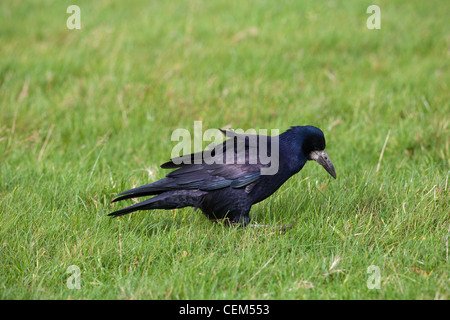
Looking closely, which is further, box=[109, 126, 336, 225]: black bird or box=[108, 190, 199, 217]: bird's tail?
box=[109, 126, 336, 225]: black bird

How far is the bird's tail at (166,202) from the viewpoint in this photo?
3891 millimetres

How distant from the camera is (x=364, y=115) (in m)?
6.13

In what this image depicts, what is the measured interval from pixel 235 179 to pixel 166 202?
52cm

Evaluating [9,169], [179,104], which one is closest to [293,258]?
[9,169]

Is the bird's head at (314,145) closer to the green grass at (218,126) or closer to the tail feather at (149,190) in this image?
the green grass at (218,126)

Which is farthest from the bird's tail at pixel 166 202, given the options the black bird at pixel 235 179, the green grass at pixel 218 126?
the green grass at pixel 218 126

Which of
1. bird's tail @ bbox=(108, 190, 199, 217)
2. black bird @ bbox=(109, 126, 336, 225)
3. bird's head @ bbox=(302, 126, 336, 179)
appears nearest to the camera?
bird's tail @ bbox=(108, 190, 199, 217)

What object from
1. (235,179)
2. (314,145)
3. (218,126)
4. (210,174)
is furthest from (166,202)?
(218,126)

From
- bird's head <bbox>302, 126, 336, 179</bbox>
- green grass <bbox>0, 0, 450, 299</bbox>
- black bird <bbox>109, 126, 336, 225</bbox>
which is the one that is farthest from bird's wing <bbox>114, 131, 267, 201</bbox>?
bird's head <bbox>302, 126, 336, 179</bbox>

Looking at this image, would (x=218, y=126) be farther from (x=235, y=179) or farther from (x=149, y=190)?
(x=149, y=190)

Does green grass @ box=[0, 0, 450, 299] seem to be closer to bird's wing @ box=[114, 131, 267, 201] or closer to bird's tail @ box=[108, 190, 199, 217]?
bird's tail @ box=[108, 190, 199, 217]

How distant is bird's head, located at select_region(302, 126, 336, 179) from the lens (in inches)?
163

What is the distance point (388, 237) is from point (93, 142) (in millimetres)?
3214

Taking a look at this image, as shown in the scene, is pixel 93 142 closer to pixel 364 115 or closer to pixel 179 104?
pixel 179 104
